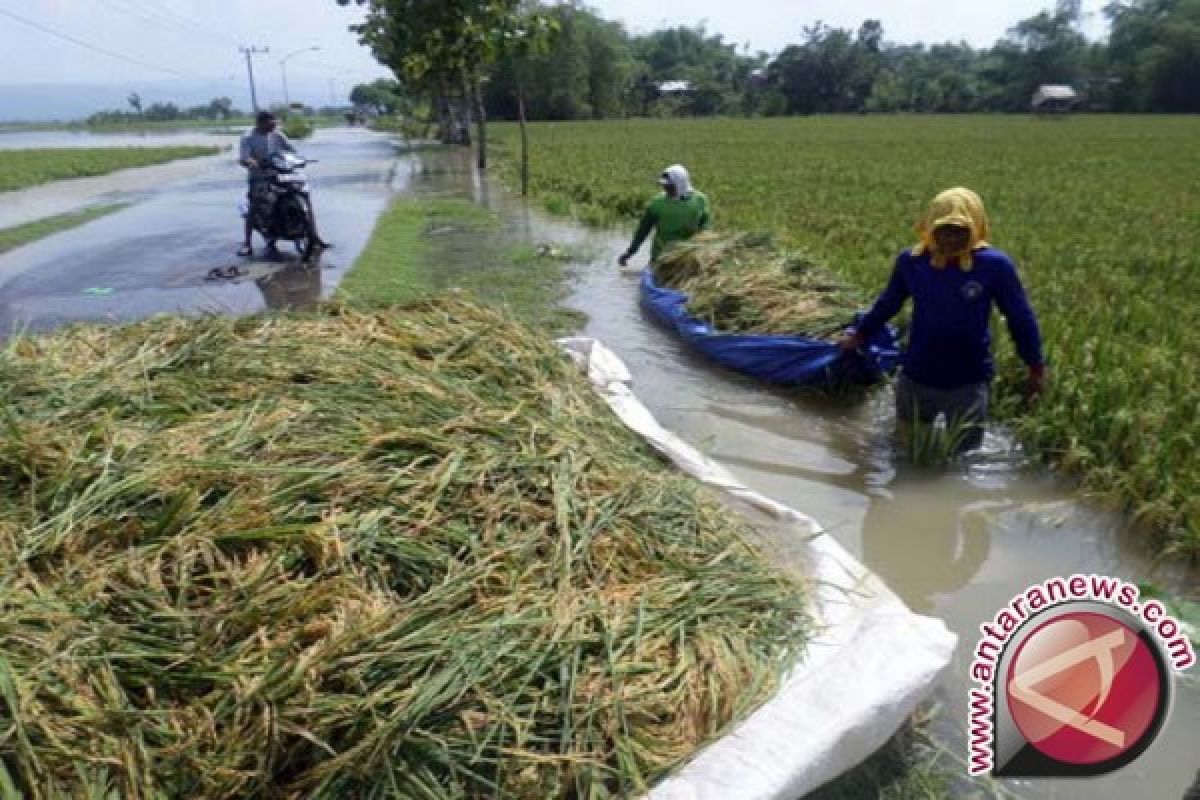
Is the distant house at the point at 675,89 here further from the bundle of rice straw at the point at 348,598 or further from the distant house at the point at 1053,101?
the bundle of rice straw at the point at 348,598

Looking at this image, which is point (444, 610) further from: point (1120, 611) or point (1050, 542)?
point (1050, 542)

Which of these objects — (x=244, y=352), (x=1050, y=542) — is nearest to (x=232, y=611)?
(x=244, y=352)

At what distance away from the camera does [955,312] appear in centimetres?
344

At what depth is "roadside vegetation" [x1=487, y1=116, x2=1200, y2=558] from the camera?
361 cm

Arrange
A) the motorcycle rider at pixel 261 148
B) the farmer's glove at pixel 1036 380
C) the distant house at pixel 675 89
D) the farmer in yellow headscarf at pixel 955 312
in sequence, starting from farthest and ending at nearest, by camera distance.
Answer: the distant house at pixel 675 89, the motorcycle rider at pixel 261 148, the farmer's glove at pixel 1036 380, the farmer in yellow headscarf at pixel 955 312

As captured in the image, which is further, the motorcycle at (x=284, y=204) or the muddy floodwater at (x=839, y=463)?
the motorcycle at (x=284, y=204)

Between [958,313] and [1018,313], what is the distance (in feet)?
0.74

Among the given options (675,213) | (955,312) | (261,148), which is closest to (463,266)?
(261,148)

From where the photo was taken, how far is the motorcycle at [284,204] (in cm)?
823

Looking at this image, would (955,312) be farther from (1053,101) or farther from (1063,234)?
(1053,101)

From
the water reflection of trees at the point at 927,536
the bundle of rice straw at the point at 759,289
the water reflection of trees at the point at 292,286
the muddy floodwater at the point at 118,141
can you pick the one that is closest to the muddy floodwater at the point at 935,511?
the water reflection of trees at the point at 927,536

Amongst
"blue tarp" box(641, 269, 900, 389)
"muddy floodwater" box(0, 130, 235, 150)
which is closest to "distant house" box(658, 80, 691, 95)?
"muddy floodwater" box(0, 130, 235, 150)

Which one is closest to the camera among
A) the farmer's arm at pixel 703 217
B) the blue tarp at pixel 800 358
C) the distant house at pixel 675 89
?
the blue tarp at pixel 800 358

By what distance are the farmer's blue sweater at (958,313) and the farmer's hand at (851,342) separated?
0.39m
